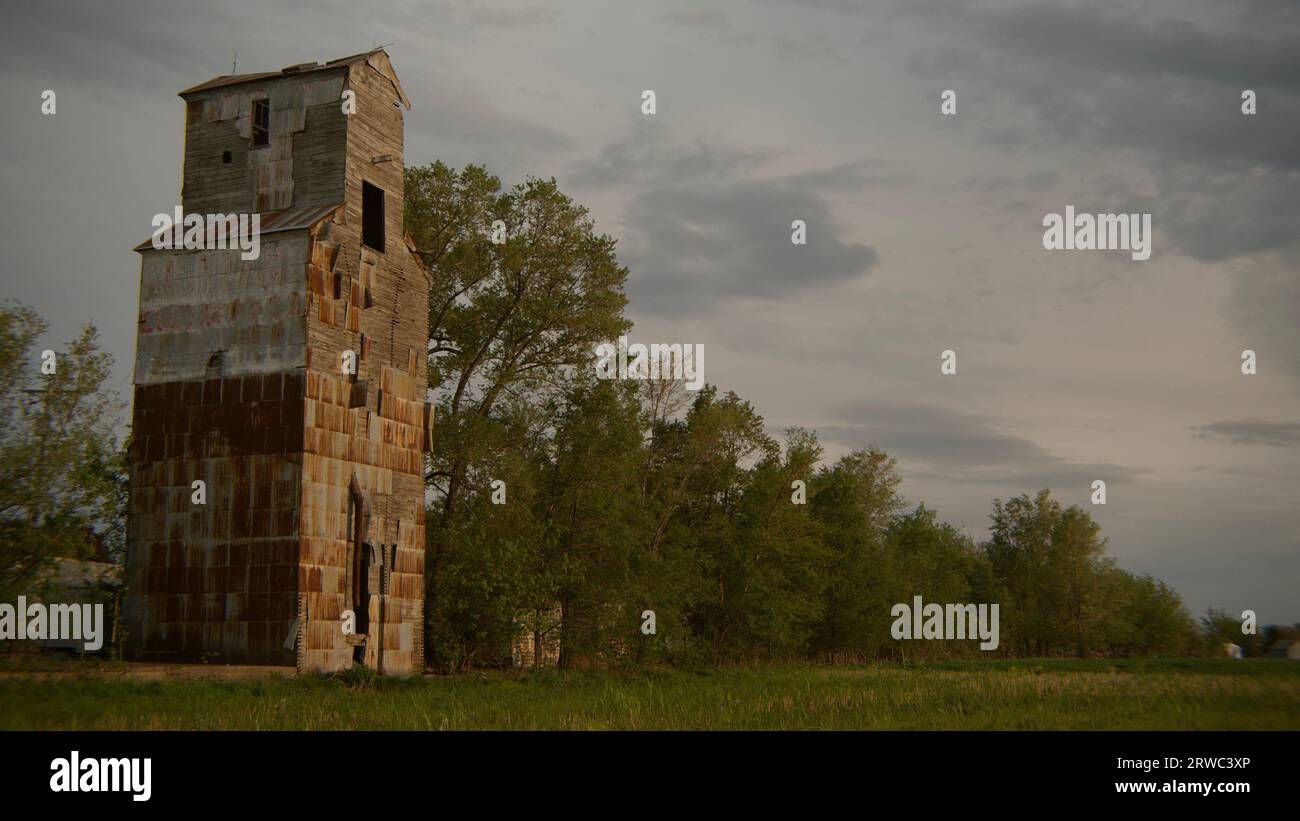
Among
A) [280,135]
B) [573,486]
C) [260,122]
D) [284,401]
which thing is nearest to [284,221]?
[280,135]

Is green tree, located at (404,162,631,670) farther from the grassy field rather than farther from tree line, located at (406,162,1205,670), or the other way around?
the grassy field

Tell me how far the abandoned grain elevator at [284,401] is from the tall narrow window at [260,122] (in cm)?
6

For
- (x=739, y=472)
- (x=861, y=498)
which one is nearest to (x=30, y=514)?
(x=739, y=472)

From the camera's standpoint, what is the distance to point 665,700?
112 ft

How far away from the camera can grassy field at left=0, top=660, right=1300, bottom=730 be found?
2391 centimetres

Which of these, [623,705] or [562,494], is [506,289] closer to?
[562,494]

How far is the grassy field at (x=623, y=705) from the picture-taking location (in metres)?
23.9

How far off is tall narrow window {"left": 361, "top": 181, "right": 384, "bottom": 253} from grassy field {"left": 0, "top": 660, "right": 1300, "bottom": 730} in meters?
16.5

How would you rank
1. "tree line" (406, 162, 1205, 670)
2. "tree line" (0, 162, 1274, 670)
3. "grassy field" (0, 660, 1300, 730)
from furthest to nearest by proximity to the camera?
1. "tree line" (406, 162, 1205, 670)
2. "tree line" (0, 162, 1274, 670)
3. "grassy field" (0, 660, 1300, 730)

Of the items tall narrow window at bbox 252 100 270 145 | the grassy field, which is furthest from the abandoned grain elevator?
the grassy field

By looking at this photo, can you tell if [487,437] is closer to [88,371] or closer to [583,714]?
[88,371]

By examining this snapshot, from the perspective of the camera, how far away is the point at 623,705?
31.7 m

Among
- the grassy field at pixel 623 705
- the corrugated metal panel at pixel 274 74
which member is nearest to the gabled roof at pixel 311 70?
the corrugated metal panel at pixel 274 74
